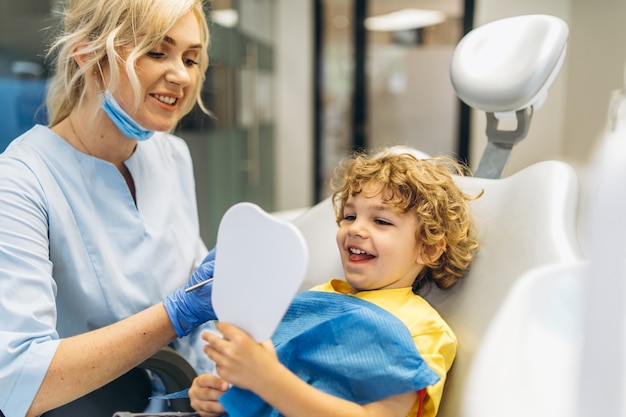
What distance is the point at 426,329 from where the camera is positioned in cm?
92

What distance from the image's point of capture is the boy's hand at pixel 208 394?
0.84 m

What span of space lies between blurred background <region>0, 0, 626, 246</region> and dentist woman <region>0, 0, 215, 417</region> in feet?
6.23

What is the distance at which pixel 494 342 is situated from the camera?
1.87ft

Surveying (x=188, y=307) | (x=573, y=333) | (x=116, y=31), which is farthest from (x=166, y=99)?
(x=573, y=333)

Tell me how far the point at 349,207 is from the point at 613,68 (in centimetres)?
352

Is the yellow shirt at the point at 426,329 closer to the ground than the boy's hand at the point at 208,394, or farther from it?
farther from it

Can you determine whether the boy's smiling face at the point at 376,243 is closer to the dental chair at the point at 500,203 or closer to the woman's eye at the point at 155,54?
the dental chair at the point at 500,203

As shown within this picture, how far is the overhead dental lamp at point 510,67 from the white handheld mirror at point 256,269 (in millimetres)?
649

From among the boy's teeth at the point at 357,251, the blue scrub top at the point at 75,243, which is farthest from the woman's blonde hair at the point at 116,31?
the boy's teeth at the point at 357,251

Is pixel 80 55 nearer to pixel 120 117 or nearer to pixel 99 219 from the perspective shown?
pixel 120 117

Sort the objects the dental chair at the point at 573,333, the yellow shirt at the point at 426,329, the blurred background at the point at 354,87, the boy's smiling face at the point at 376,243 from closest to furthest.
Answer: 1. the dental chair at the point at 573,333
2. the yellow shirt at the point at 426,329
3. the boy's smiling face at the point at 376,243
4. the blurred background at the point at 354,87

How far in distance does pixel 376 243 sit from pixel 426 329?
6.2 inches

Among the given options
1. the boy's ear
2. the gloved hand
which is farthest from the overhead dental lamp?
the gloved hand

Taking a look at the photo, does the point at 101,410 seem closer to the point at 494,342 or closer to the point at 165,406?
the point at 165,406
